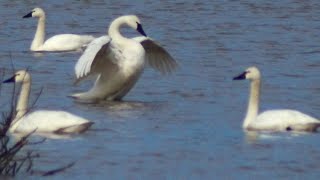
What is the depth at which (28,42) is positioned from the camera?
2302 centimetres

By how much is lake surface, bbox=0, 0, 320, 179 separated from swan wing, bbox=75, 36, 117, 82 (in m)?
0.41

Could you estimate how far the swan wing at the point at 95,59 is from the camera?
15820 millimetres

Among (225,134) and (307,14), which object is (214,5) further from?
(225,134)

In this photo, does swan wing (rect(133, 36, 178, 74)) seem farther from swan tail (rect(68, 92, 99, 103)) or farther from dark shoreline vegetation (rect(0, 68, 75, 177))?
dark shoreline vegetation (rect(0, 68, 75, 177))

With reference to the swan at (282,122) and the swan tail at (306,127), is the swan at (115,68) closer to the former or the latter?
the swan at (282,122)

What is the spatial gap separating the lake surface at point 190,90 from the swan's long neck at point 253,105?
155 mm

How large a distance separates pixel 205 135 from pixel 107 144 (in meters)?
1.07

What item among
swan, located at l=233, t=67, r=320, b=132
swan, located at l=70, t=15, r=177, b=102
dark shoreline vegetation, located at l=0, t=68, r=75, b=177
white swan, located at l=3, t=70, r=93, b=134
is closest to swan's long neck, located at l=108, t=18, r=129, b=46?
swan, located at l=70, t=15, r=177, b=102

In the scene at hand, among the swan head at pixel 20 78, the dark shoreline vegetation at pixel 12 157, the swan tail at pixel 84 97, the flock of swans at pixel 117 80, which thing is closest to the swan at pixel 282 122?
the flock of swans at pixel 117 80

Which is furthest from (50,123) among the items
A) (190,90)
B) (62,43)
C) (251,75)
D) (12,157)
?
(62,43)

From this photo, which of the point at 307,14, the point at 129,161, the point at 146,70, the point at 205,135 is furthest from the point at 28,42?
the point at 129,161

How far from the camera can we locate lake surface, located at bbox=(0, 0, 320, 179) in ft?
39.3

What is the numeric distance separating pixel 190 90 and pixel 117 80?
3.40 ft

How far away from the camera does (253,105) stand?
45.9 feet
